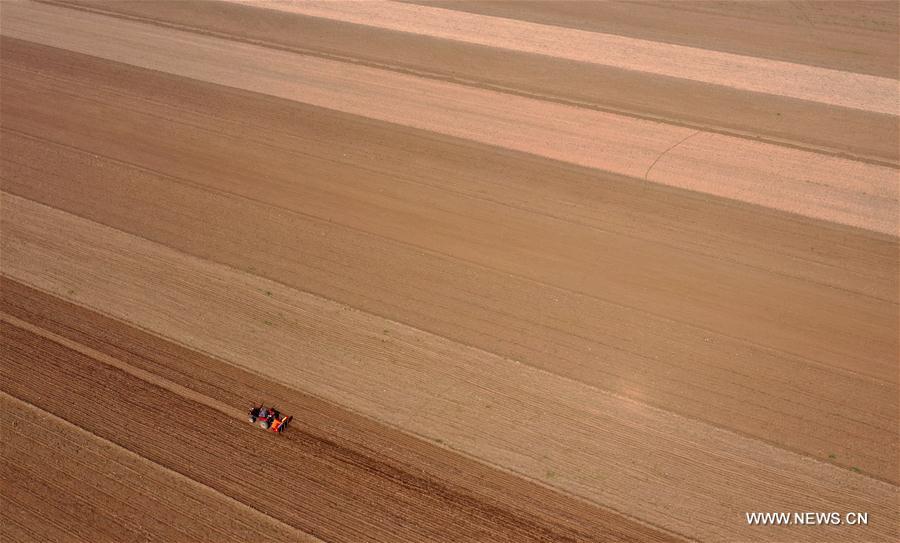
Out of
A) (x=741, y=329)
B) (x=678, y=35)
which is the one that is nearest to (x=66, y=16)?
(x=678, y=35)

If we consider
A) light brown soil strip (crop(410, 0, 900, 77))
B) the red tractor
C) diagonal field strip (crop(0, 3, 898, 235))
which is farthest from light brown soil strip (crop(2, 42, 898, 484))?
light brown soil strip (crop(410, 0, 900, 77))

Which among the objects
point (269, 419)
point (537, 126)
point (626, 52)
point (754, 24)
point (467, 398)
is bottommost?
point (269, 419)

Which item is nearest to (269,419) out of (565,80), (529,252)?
(529,252)

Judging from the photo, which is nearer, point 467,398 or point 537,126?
point 467,398

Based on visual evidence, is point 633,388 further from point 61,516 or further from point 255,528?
point 61,516

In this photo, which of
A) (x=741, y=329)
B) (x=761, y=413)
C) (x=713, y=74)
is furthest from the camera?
(x=713, y=74)

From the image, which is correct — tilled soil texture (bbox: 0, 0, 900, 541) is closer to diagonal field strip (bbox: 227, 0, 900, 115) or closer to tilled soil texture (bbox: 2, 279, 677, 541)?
tilled soil texture (bbox: 2, 279, 677, 541)

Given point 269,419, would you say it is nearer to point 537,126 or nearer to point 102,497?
point 102,497
